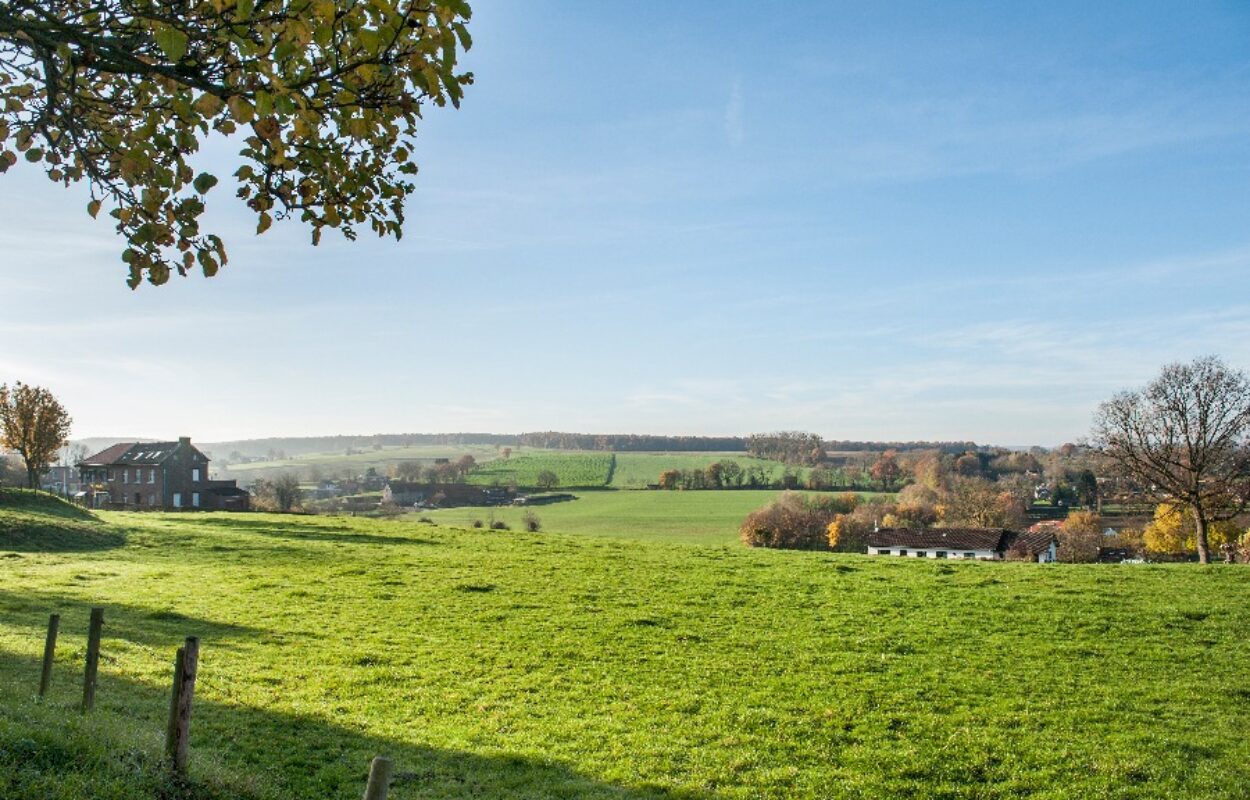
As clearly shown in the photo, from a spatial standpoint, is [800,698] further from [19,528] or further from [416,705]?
[19,528]

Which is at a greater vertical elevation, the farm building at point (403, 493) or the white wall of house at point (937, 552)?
the white wall of house at point (937, 552)

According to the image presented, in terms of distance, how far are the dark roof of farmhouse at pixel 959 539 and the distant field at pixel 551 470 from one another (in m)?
59.1

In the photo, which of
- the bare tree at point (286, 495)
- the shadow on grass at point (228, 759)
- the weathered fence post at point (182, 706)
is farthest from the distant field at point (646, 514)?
the weathered fence post at point (182, 706)

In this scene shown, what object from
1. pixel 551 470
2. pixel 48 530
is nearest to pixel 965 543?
pixel 48 530

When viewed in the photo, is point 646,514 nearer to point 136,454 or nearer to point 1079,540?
point 1079,540

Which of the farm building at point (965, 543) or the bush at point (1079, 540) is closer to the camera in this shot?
the farm building at point (965, 543)

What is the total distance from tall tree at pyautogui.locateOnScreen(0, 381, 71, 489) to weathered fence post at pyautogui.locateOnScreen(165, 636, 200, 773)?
65.2 meters

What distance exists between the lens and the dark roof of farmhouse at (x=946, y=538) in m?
57.3

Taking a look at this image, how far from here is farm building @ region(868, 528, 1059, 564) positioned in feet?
185

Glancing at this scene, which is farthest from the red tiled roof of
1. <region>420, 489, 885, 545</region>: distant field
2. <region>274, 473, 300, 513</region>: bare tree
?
<region>420, 489, 885, 545</region>: distant field

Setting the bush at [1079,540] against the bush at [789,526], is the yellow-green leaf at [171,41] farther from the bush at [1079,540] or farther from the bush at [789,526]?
the bush at [1079,540]

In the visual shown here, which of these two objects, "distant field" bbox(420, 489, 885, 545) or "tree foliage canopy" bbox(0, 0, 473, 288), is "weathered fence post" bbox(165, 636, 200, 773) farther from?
"distant field" bbox(420, 489, 885, 545)

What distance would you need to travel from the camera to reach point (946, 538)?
59.8 metres

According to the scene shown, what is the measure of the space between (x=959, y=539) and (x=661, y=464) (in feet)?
278
